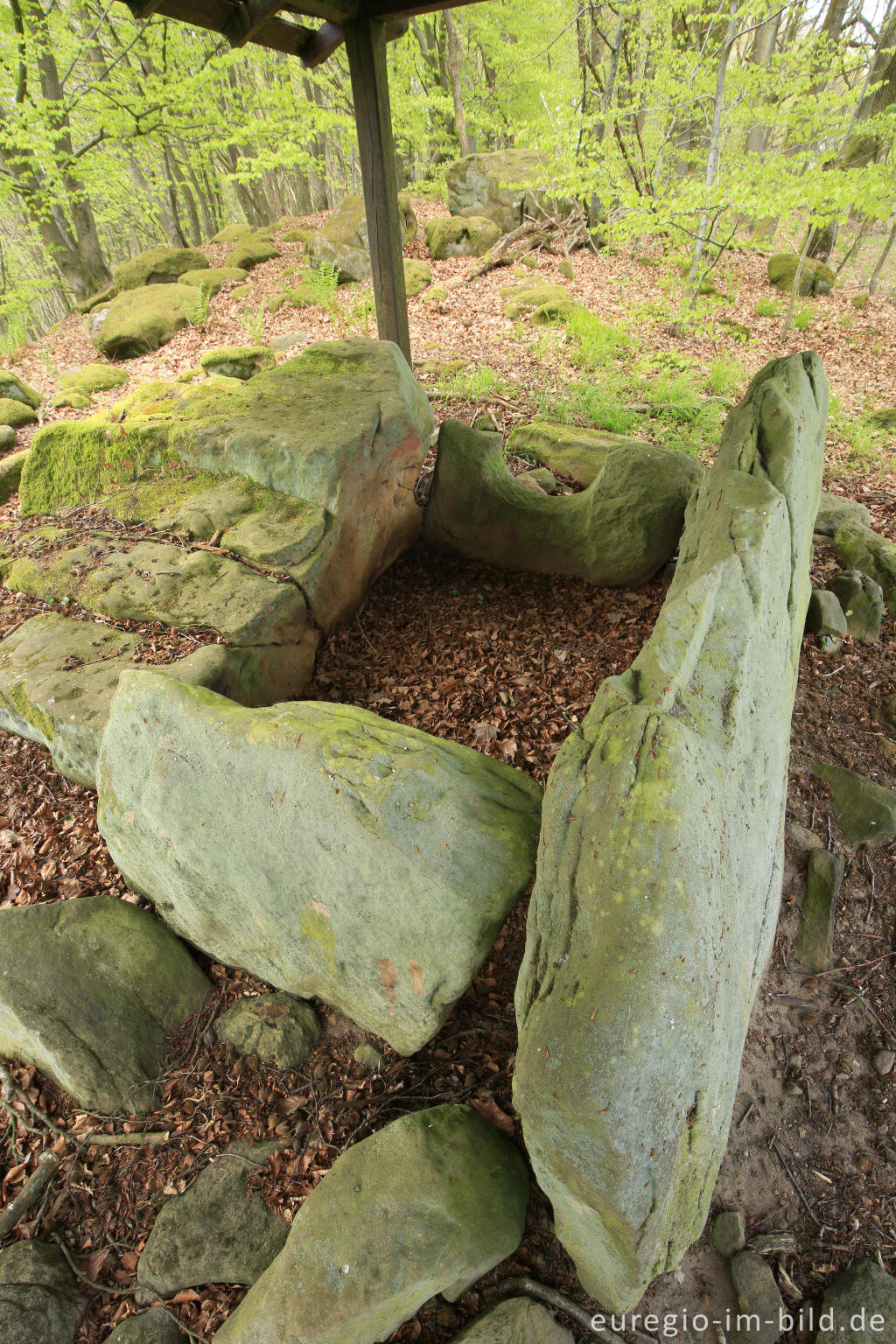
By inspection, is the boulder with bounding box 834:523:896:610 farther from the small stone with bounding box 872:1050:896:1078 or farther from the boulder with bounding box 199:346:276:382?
the boulder with bounding box 199:346:276:382

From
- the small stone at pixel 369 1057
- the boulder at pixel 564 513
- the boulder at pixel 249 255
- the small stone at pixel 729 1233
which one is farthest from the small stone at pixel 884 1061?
the boulder at pixel 249 255

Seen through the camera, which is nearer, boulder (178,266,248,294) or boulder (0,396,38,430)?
boulder (0,396,38,430)

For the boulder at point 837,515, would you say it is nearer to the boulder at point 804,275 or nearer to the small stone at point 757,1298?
the small stone at point 757,1298

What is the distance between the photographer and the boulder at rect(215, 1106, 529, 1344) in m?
2.12

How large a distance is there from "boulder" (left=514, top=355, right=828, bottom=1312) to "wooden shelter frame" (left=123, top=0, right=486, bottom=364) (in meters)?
4.83

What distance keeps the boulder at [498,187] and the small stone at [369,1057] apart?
48.9 ft

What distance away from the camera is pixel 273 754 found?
2697 mm

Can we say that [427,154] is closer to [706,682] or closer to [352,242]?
[352,242]

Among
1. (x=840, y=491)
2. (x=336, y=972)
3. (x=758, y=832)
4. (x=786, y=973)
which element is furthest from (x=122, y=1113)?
(x=840, y=491)

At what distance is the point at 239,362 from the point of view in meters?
7.59

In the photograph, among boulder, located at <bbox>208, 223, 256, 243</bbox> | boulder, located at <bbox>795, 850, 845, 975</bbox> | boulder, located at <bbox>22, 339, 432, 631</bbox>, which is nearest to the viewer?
boulder, located at <bbox>795, 850, 845, 975</bbox>

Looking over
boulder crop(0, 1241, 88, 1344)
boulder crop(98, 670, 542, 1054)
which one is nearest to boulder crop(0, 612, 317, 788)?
boulder crop(98, 670, 542, 1054)

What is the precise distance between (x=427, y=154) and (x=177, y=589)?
23.6 metres

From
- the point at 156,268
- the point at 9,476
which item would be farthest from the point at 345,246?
the point at 9,476
